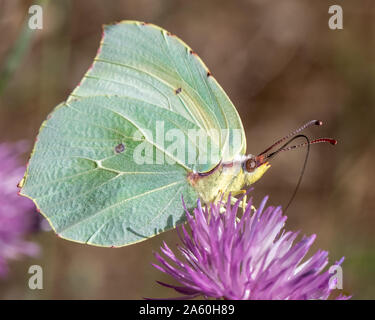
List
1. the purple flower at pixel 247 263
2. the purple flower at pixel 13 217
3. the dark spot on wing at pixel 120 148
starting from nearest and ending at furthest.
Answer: the purple flower at pixel 247 263
the dark spot on wing at pixel 120 148
the purple flower at pixel 13 217

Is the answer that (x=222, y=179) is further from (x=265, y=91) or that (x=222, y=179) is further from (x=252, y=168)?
(x=265, y=91)

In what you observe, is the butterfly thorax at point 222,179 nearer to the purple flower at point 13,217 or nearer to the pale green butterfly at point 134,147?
the pale green butterfly at point 134,147

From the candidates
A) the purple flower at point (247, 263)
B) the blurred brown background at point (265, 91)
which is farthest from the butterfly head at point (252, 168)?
the blurred brown background at point (265, 91)

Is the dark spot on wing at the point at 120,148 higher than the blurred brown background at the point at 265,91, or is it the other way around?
the blurred brown background at the point at 265,91

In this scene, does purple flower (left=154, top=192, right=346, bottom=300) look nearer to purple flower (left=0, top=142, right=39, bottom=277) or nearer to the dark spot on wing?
the dark spot on wing

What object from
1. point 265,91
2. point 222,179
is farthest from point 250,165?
point 265,91

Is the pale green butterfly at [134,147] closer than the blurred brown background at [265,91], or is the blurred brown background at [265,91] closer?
the pale green butterfly at [134,147]
